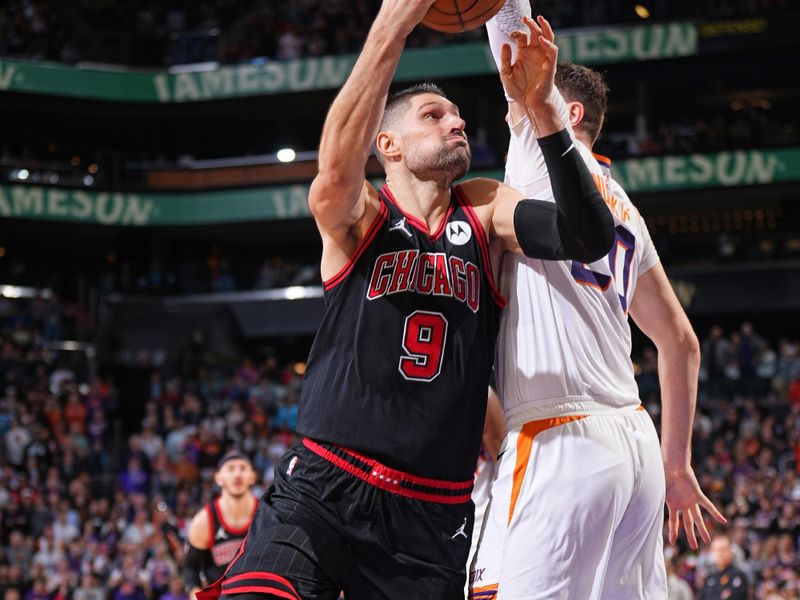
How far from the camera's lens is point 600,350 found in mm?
4297

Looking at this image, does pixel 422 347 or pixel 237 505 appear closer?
pixel 422 347

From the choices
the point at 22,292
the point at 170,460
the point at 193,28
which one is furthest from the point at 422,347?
the point at 193,28

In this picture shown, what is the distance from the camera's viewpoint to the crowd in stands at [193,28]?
2920 centimetres

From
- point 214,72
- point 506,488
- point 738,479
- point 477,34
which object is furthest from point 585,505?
point 214,72

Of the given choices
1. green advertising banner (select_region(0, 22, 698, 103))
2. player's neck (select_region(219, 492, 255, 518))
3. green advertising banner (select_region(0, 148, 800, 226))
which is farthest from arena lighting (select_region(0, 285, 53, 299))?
player's neck (select_region(219, 492, 255, 518))

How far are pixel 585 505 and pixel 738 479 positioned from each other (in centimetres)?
1305

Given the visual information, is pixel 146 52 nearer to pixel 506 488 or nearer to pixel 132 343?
pixel 132 343

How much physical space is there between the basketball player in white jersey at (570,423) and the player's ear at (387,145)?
47cm

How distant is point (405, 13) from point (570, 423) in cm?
156

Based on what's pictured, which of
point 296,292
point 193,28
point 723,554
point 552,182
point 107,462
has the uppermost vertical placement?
point 193,28

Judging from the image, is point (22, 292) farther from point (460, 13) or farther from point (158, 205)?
point (460, 13)

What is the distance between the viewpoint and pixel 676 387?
4.88 meters

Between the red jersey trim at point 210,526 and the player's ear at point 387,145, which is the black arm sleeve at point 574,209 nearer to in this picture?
the player's ear at point 387,145

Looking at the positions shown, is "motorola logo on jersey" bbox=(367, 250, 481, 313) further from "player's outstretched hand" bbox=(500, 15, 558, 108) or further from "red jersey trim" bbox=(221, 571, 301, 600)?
"red jersey trim" bbox=(221, 571, 301, 600)
